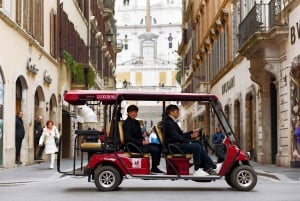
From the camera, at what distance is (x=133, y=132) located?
1516cm

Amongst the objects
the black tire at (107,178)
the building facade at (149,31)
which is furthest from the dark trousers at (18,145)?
the building facade at (149,31)

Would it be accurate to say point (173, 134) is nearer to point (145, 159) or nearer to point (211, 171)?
point (145, 159)

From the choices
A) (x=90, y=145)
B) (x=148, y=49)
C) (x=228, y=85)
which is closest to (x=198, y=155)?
(x=90, y=145)

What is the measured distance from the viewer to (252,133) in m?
32.3

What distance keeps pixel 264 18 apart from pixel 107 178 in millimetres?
13673

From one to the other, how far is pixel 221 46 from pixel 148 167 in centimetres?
2610

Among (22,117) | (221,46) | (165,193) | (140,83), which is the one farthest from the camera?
(140,83)

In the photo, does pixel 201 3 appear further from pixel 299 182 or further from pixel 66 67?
pixel 299 182

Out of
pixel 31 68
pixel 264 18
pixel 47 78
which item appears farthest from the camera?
pixel 47 78

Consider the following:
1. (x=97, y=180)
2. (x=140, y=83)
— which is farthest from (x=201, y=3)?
(x=140, y=83)

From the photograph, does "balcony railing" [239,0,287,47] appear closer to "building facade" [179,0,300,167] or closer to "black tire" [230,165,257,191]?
"building facade" [179,0,300,167]

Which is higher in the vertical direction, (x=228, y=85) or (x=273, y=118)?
(x=228, y=85)

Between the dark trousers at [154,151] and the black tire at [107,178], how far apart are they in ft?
2.35

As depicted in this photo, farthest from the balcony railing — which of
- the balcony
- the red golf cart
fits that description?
the balcony
